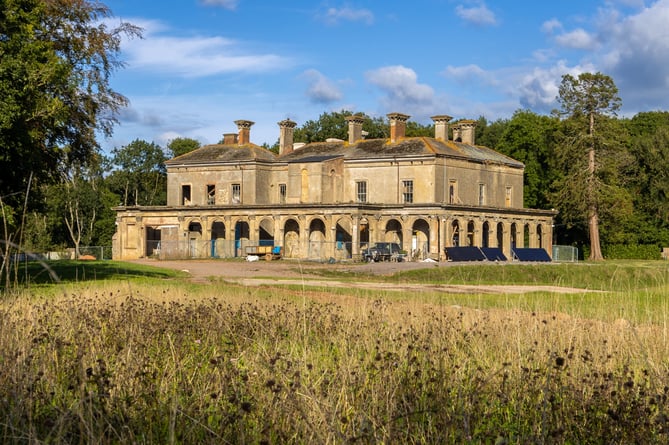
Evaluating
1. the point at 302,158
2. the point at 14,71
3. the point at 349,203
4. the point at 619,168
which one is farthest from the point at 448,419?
the point at 619,168

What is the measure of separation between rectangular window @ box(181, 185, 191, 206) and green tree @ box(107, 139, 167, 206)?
17236 millimetres

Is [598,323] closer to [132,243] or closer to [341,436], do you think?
[341,436]

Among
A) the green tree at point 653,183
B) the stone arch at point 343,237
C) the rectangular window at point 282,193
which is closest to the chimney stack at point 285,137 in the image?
the rectangular window at point 282,193

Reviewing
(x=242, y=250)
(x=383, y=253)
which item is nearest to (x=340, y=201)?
(x=242, y=250)

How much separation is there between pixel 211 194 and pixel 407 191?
16.7 metres

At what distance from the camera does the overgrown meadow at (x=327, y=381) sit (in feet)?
22.2

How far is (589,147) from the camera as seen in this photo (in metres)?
67.8

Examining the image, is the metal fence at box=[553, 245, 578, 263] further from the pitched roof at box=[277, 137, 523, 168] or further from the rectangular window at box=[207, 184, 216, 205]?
the rectangular window at box=[207, 184, 216, 205]

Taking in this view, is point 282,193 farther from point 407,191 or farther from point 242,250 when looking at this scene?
point 407,191

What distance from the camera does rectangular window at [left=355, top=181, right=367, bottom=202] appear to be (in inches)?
2617

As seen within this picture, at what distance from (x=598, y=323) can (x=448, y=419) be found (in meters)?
6.27

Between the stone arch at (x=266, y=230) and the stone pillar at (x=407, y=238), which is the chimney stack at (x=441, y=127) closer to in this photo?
the stone pillar at (x=407, y=238)

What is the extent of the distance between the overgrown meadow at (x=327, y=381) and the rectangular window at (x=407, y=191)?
51.7 meters

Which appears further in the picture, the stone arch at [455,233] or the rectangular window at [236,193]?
the rectangular window at [236,193]
